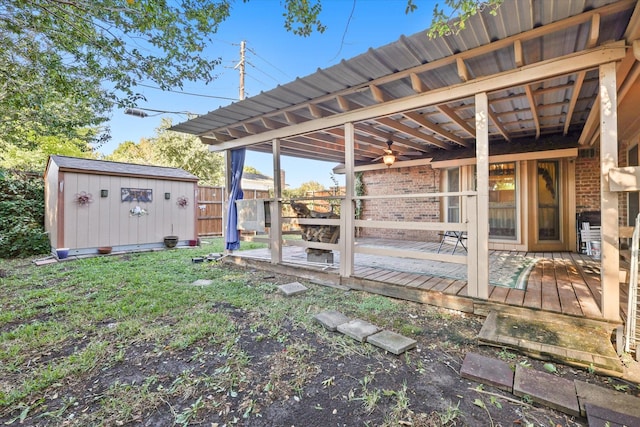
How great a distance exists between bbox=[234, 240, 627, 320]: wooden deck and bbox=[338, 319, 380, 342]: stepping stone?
3.21 ft

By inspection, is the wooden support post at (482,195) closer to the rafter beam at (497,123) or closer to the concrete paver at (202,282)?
the rafter beam at (497,123)

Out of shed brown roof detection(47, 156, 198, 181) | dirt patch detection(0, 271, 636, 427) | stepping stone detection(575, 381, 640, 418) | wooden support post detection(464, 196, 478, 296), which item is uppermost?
shed brown roof detection(47, 156, 198, 181)

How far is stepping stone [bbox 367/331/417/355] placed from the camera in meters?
2.37

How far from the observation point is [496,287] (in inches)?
135

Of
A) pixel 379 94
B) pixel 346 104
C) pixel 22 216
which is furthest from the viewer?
pixel 22 216

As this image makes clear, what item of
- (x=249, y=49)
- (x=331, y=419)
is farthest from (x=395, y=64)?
(x=249, y=49)

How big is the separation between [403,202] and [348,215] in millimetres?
4538

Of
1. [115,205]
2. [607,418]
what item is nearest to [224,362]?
[607,418]

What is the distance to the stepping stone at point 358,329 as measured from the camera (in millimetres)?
2616

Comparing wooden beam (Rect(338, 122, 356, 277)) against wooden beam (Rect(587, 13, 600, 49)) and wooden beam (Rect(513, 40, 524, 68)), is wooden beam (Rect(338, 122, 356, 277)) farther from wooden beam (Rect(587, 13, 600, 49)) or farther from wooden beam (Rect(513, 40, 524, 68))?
wooden beam (Rect(587, 13, 600, 49))

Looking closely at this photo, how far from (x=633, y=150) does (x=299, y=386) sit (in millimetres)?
6523

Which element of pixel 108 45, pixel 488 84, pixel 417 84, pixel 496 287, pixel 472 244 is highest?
pixel 108 45

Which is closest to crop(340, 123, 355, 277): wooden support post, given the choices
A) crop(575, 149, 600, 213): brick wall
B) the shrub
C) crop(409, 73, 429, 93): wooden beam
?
crop(409, 73, 429, 93): wooden beam

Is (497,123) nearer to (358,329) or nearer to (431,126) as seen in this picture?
(431,126)
